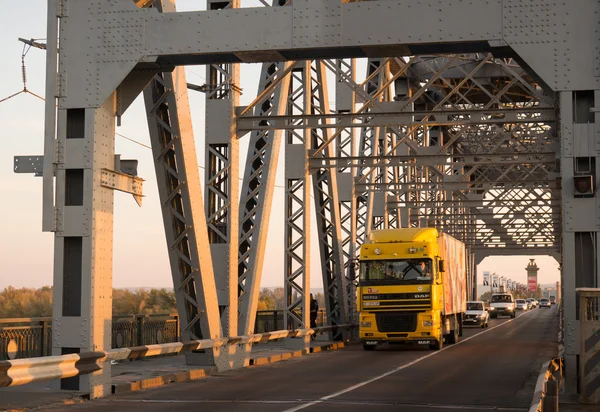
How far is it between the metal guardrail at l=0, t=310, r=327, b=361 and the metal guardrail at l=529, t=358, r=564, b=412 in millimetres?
10203

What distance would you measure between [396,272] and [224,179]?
400 inches

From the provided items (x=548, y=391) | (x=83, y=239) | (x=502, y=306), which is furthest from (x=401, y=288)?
(x=502, y=306)

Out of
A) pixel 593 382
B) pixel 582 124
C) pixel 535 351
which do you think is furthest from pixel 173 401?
pixel 535 351

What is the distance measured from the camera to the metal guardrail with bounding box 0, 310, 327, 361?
19.7 metres

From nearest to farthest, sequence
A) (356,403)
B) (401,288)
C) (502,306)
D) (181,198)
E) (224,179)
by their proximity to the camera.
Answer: (356,403) → (181,198) → (224,179) → (401,288) → (502,306)

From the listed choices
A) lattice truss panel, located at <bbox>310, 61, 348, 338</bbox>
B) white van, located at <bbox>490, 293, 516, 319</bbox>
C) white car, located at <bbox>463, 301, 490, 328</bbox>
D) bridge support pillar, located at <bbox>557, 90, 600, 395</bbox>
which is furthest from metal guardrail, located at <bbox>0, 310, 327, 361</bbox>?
white van, located at <bbox>490, 293, 516, 319</bbox>

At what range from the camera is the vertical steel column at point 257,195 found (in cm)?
2442

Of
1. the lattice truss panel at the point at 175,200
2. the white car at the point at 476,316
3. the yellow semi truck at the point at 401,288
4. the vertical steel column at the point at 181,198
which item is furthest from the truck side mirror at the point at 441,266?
the white car at the point at 476,316

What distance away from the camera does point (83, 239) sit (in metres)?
16.5

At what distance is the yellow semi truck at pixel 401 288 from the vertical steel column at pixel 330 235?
2952mm

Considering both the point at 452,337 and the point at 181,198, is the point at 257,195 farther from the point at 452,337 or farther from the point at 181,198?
the point at 452,337

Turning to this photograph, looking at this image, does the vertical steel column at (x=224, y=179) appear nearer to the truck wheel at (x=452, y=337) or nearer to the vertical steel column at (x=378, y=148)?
the truck wheel at (x=452, y=337)

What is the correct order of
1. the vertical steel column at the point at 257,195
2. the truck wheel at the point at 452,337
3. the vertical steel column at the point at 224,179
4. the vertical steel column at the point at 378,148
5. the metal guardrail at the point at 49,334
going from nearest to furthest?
1. the metal guardrail at the point at 49,334
2. the vertical steel column at the point at 224,179
3. the vertical steel column at the point at 257,195
4. the truck wheel at the point at 452,337
5. the vertical steel column at the point at 378,148

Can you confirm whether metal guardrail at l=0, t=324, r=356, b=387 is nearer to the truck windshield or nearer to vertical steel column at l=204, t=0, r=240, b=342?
vertical steel column at l=204, t=0, r=240, b=342
